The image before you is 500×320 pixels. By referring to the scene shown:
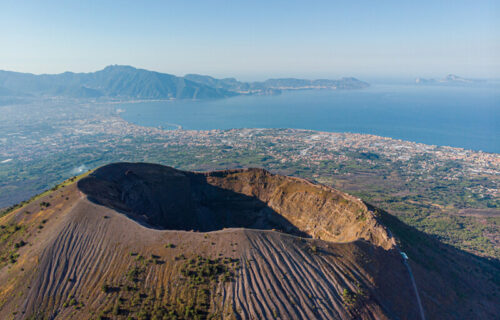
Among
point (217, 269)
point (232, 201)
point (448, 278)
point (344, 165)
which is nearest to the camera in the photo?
point (217, 269)

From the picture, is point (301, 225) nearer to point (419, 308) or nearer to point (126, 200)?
point (419, 308)

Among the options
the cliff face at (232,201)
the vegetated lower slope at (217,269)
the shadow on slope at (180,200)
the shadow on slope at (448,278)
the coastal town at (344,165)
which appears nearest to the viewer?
the vegetated lower slope at (217,269)

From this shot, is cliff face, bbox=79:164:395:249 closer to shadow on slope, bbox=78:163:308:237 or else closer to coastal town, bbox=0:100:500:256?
shadow on slope, bbox=78:163:308:237

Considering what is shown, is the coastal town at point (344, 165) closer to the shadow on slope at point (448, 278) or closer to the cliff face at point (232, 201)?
the shadow on slope at point (448, 278)

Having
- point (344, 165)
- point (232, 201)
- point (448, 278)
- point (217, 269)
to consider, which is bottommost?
point (344, 165)

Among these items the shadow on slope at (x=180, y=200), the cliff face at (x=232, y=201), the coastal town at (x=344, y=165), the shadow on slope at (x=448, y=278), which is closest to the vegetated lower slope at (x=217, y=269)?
the shadow on slope at (x=448, y=278)

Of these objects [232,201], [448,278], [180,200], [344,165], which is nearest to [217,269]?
[180,200]

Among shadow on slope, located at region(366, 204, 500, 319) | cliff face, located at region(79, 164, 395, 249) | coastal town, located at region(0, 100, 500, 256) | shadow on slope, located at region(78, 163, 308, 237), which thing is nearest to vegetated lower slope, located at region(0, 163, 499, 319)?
shadow on slope, located at region(366, 204, 500, 319)

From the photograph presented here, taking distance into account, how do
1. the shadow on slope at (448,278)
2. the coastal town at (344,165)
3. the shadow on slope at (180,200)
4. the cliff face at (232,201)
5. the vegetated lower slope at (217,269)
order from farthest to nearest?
1. the coastal town at (344,165)
2. the shadow on slope at (180,200)
3. the cliff face at (232,201)
4. the shadow on slope at (448,278)
5. the vegetated lower slope at (217,269)

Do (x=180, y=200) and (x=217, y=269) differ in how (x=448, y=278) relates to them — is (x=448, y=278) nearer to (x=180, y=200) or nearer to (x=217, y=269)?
(x=217, y=269)
